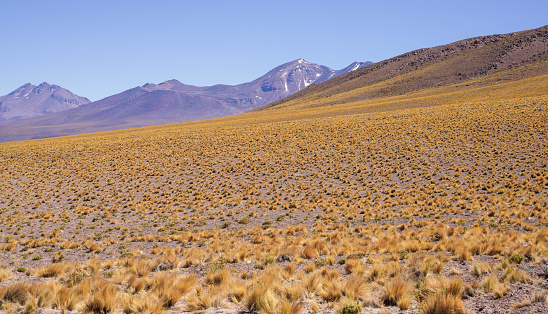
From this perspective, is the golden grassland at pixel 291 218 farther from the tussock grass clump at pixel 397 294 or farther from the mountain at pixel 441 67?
the mountain at pixel 441 67

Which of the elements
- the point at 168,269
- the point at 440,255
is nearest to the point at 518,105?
the point at 440,255

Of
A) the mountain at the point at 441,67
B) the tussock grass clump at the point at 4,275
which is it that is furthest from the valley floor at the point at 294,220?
the mountain at the point at 441,67

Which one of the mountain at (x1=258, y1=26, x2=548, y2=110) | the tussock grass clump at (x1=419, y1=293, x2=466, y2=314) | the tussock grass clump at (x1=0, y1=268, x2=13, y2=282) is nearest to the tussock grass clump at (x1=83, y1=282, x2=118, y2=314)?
the tussock grass clump at (x1=0, y1=268, x2=13, y2=282)

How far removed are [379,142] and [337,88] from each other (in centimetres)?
10869

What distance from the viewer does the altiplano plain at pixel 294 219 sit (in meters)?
6.85

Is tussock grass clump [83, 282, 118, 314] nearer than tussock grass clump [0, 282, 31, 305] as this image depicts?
Yes

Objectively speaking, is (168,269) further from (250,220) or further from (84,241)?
(250,220)

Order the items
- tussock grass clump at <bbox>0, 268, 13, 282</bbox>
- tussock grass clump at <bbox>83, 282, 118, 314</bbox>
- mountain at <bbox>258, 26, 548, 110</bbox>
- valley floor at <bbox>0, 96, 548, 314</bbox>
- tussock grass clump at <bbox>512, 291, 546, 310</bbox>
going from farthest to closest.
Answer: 1. mountain at <bbox>258, 26, 548, 110</bbox>
2. tussock grass clump at <bbox>0, 268, 13, 282</bbox>
3. valley floor at <bbox>0, 96, 548, 314</bbox>
4. tussock grass clump at <bbox>83, 282, 118, 314</bbox>
5. tussock grass clump at <bbox>512, 291, 546, 310</bbox>

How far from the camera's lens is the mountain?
104375 mm

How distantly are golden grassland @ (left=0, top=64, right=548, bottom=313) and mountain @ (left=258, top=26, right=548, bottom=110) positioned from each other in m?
62.1

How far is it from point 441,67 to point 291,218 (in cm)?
11705

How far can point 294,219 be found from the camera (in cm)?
1858

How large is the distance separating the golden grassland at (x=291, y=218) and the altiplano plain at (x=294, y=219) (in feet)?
0.22

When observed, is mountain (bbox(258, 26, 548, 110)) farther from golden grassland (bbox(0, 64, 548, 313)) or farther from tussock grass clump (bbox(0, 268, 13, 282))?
tussock grass clump (bbox(0, 268, 13, 282))
